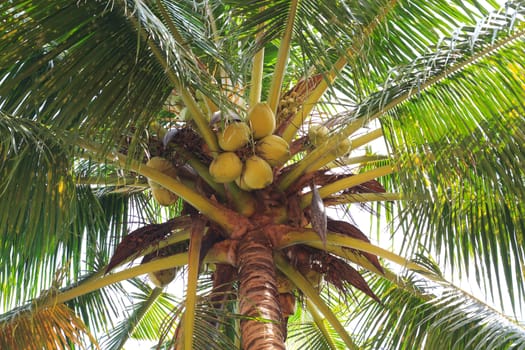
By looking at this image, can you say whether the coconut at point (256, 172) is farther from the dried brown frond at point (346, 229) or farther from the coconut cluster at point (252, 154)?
the dried brown frond at point (346, 229)

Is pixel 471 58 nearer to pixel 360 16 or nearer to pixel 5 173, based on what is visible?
pixel 360 16

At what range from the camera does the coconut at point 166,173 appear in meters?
3.97

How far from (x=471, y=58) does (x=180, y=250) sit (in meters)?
2.01

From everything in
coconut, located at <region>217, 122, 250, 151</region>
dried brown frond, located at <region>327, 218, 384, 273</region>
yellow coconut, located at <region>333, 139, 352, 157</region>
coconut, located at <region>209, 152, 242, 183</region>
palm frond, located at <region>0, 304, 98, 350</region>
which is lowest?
palm frond, located at <region>0, 304, 98, 350</region>

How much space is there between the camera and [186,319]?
3.55 metres

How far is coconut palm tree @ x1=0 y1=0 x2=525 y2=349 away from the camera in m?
3.36

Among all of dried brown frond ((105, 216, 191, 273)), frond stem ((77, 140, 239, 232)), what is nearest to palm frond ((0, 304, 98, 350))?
dried brown frond ((105, 216, 191, 273))

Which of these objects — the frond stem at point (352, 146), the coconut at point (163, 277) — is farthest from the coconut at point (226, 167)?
the coconut at point (163, 277)

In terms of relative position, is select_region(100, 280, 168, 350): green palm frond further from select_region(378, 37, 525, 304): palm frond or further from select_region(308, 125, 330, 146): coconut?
select_region(378, 37, 525, 304): palm frond

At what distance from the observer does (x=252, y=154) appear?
12.6ft

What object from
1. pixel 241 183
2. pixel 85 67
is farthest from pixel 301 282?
pixel 85 67

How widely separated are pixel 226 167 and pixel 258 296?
2.08 ft

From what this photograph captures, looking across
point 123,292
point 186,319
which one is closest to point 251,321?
point 186,319

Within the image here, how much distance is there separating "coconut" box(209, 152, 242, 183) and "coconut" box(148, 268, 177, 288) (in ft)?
3.01
